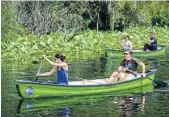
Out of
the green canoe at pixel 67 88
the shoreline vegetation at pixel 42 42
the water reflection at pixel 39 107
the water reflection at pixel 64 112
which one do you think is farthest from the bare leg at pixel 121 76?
the shoreline vegetation at pixel 42 42

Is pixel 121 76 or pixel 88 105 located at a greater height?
pixel 121 76

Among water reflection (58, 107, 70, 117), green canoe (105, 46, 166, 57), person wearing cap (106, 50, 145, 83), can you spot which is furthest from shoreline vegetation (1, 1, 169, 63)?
water reflection (58, 107, 70, 117)

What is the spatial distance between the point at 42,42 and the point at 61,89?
13584 mm

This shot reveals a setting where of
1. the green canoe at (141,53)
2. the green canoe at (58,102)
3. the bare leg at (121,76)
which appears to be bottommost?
the green canoe at (58,102)

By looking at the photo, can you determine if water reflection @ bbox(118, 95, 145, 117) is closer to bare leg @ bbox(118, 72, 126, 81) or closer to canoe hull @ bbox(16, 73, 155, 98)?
canoe hull @ bbox(16, 73, 155, 98)

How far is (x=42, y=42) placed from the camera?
29172 millimetres

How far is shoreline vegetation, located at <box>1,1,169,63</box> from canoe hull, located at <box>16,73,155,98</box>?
379 inches

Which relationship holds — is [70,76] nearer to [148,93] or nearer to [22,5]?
[148,93]

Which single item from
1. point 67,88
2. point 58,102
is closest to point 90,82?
point 67,88

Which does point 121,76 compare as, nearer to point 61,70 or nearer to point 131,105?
point 61,70

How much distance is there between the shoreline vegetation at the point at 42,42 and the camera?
27.1 meters

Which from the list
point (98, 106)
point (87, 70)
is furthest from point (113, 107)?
point (87, 70)

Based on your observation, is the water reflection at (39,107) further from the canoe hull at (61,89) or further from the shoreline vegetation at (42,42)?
the shoreline vegetation at (42,42)

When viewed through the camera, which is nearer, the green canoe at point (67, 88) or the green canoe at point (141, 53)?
the green canoe at point (67, 88)
